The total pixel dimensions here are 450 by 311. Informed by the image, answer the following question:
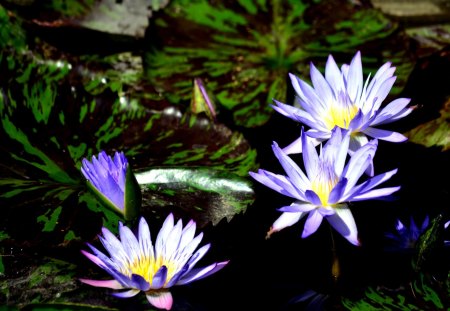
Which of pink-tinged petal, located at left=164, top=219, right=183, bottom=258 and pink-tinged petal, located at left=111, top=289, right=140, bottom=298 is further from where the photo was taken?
pink-tinged petal, located at left=164, top=219, right=183, bottom=258

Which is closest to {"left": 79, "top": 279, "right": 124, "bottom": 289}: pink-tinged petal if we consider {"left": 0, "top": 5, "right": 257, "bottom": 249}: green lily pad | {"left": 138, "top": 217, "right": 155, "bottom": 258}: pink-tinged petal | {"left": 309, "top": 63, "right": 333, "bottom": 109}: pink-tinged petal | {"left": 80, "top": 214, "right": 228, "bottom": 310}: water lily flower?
{"left": 80, "top": 214, "right": 228, "bottom": 310}: water lily flower

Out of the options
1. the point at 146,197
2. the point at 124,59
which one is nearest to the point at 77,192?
the point at 146,197

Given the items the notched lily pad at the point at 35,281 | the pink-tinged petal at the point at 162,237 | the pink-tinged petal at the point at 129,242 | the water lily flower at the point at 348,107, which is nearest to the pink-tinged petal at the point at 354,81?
the water lily flower at the point at 348,107

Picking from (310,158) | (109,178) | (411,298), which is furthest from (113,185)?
(411,298)

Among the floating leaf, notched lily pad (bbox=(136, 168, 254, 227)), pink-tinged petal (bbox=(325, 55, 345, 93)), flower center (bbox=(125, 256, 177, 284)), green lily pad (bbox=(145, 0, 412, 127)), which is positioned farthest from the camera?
green lily pad (bbox=(145, 0, 412, 127))

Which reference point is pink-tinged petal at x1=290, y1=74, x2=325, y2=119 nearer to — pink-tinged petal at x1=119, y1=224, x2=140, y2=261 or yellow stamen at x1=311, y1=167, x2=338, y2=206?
yellow stamen at x1=311, y1=167, x2=338, y2=206

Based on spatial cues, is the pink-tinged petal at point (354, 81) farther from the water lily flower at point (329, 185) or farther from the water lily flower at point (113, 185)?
the water lily flower at point (113, 185)

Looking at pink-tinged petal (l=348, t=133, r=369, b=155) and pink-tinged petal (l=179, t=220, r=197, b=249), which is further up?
pink-tinged petal (l=348, t=133, r=369, b=155)

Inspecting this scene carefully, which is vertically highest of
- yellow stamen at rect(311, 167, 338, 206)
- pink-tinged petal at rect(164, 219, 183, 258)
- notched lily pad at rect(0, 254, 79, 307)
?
yellow stamen at rect(311, 167, 338, 206)

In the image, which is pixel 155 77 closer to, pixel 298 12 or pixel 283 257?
pixel 298 12
